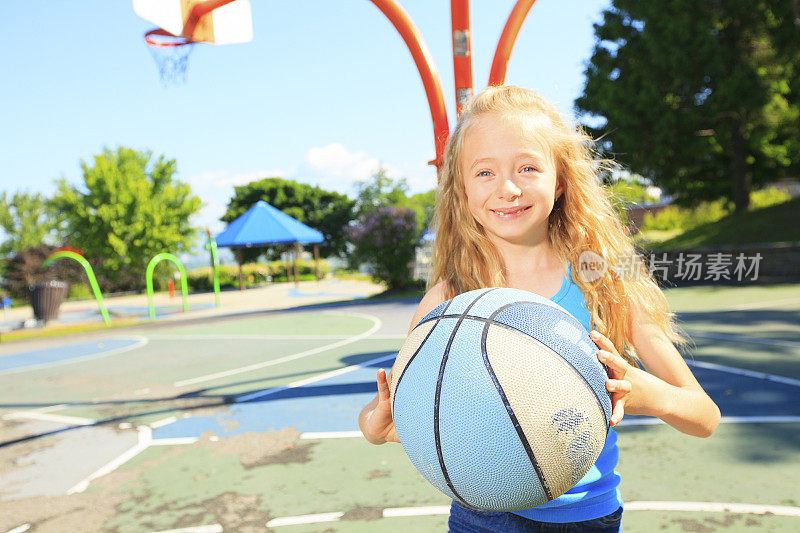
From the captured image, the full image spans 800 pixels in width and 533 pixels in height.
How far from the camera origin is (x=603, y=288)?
1.83 meters

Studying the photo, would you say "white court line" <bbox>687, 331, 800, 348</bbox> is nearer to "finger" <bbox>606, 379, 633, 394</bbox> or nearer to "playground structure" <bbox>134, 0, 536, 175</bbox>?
"playground structure" <bbox>134, 0, 536, 175</bbox>

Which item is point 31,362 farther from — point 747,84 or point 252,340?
point 747,84

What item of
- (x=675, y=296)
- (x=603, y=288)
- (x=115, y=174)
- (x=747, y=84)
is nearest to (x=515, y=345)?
(x=603, y=288)

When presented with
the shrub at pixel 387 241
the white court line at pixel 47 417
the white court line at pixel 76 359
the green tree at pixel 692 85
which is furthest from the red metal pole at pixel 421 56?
the green tree at pixel 692 85

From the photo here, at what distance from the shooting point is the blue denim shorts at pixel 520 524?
5.68 ft

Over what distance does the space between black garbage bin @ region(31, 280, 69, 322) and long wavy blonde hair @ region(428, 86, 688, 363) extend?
1745 centimetres

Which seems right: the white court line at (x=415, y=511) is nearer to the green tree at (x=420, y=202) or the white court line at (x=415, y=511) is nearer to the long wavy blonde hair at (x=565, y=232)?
the long wavy blonde hair at (x=565, y=232)

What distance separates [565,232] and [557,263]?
0.40ft

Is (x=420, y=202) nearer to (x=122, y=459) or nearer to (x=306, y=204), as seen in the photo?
(x=306, y=204)

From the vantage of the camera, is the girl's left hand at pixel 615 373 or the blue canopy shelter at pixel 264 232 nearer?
the girl's left hand at pixel 615 373

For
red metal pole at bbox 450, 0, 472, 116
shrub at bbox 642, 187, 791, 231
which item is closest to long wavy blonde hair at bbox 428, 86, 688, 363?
red metal pole at bbox 450, 0, 472, 116

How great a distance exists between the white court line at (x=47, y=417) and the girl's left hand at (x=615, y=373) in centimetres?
616

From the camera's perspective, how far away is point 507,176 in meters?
1.77

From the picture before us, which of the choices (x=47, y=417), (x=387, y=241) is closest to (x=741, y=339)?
(x=47, y=417)
